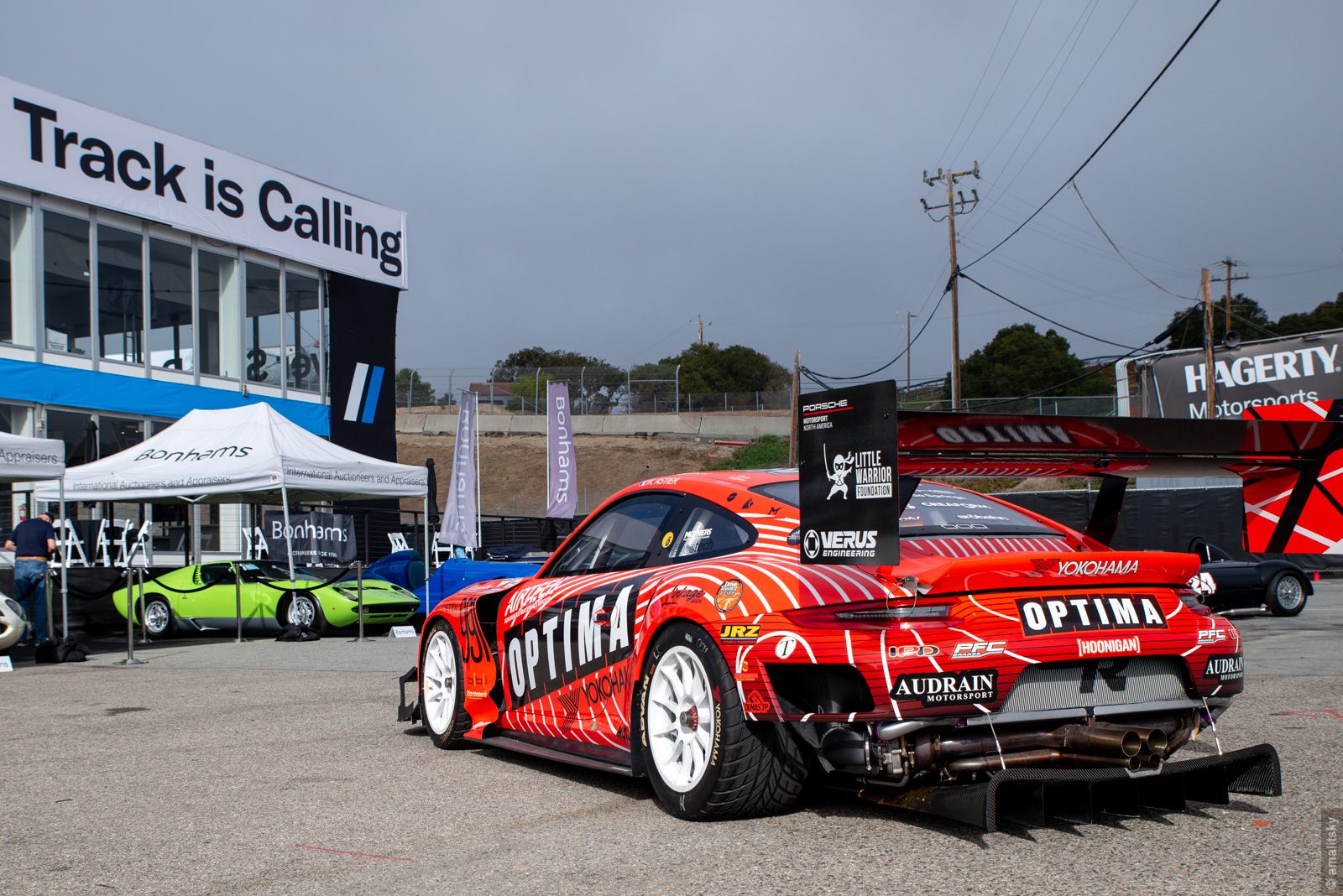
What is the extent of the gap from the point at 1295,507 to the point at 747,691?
261 cm

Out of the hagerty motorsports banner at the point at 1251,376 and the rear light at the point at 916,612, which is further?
the hagerty motorsports banner at the point at 1251,376

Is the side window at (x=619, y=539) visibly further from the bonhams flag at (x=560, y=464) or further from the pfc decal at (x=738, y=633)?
the bonhams flag at (x=560, y=464)

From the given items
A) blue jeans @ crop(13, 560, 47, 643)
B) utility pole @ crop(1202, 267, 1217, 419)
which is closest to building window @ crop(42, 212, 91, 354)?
blue jeans @ crop(13, 560, 47, 643)

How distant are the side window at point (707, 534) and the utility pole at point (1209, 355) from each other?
35226mm

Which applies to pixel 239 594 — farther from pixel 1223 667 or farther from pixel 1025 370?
pixel 1025 370

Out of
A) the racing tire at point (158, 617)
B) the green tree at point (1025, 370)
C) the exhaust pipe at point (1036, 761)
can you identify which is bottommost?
the racing tire at point (158, 617)

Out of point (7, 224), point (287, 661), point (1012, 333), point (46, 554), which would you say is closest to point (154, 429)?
point (7, 224)

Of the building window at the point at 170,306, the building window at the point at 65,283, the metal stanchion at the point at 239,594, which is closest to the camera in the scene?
the metal stanchion at the point at 239,594

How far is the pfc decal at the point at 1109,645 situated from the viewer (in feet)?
13.9

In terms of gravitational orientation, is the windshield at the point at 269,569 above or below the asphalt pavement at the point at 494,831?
above

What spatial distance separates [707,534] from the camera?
206 inches

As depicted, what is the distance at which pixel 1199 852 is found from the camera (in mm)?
4016

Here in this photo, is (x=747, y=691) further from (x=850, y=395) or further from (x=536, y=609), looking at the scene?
(x=536, y=609)

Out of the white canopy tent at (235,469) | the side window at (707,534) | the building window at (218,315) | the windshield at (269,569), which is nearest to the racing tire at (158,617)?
the windshield at (269,569)
